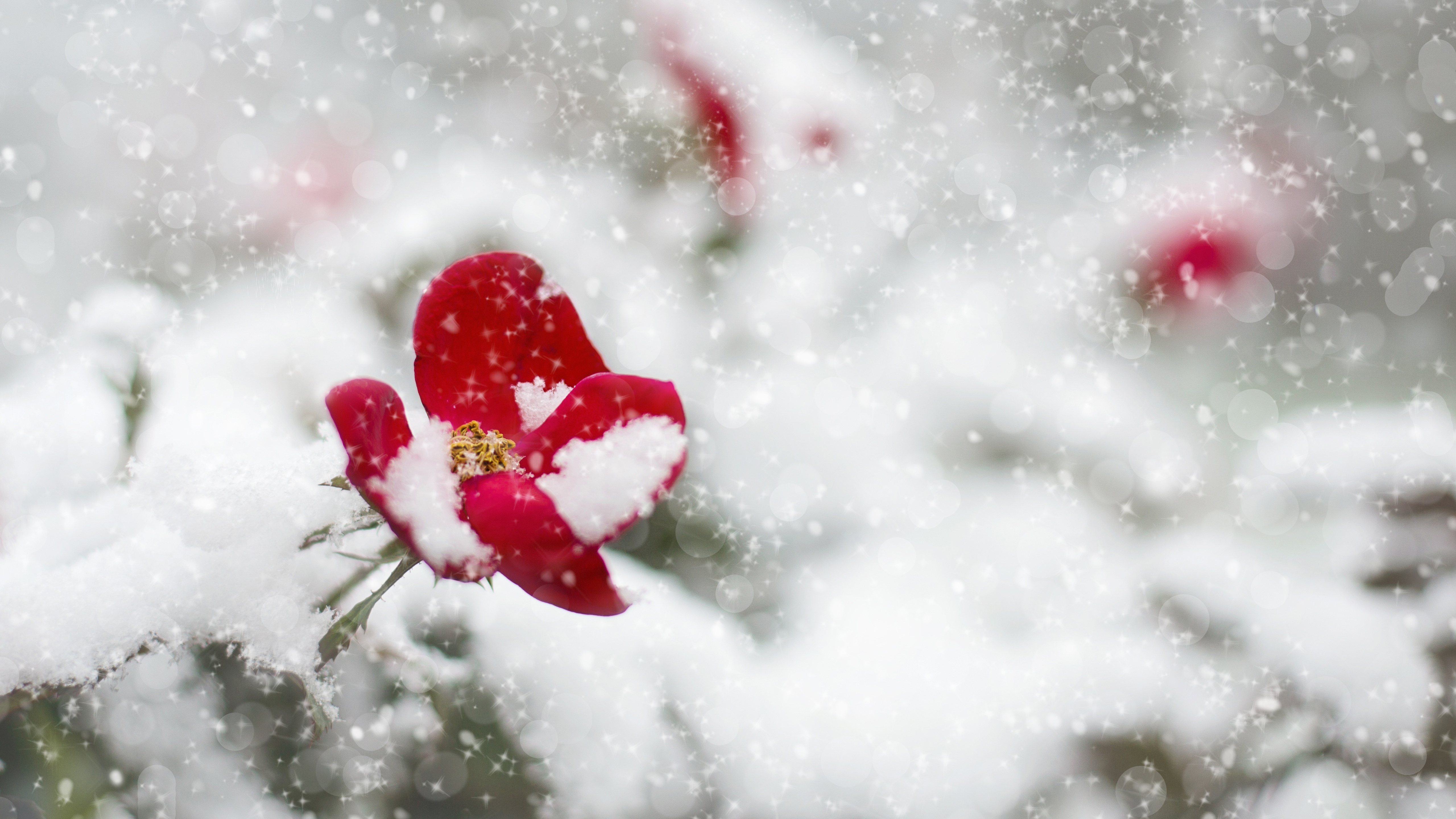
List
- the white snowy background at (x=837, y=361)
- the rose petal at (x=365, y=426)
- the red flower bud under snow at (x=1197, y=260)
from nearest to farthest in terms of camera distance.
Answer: the rose petal at (x=365, y=426), the white snowy background at (x=837, y=361), the red flower bud under snow at (x=1197, y=260)

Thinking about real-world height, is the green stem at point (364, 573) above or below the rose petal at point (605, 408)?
below

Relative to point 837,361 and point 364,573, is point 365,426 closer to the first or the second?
point 364,573

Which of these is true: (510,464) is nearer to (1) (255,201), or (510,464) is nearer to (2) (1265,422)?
(1) (255,201)

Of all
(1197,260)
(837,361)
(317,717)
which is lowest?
(317,717)

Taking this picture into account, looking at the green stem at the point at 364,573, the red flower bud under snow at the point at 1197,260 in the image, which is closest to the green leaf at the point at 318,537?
the green stem at the point at 364,573

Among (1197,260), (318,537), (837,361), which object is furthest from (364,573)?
(1197,260)

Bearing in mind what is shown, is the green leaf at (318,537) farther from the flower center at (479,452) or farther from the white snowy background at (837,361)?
the white snowy background at (837,361)

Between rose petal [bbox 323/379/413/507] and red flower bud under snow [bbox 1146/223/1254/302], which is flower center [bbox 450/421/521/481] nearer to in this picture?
rose petal [bbox 323/379/413/507]

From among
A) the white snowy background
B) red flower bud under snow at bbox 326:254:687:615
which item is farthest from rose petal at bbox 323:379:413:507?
the white snowy background
